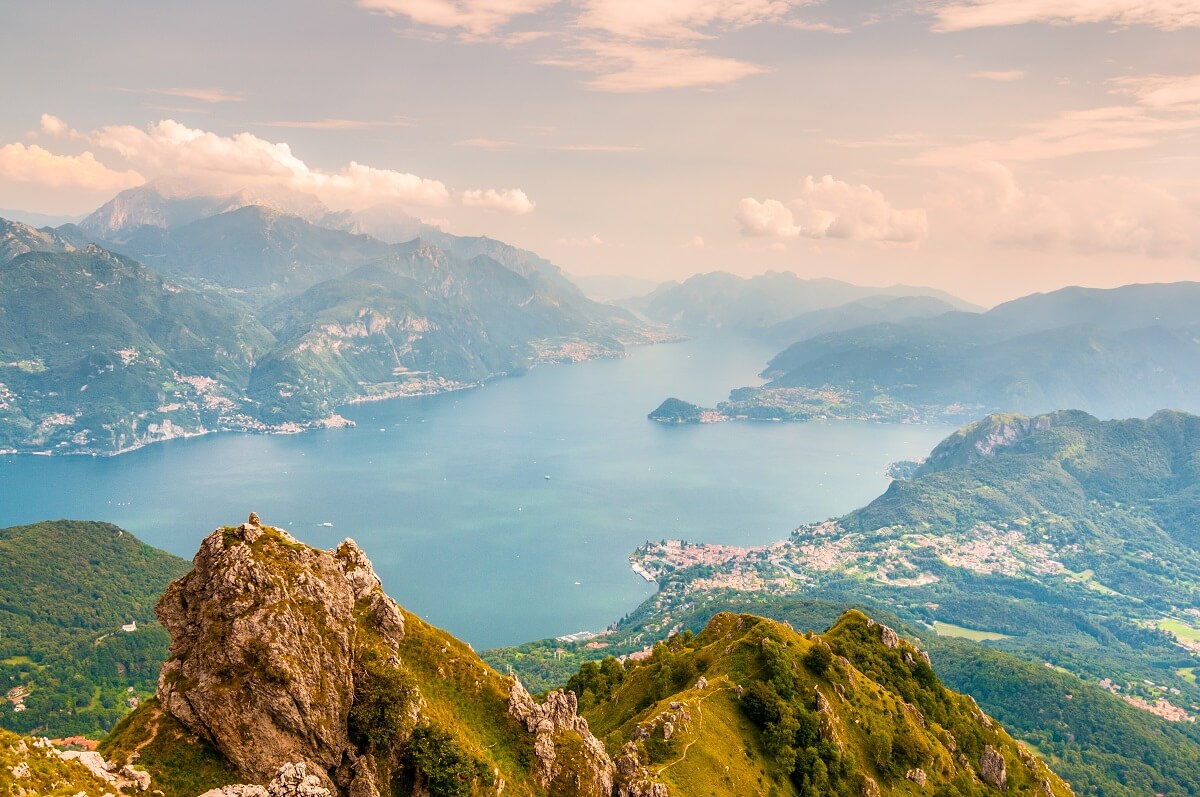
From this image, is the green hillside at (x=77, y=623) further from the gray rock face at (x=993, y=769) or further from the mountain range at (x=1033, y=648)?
the gray rock face at (x=993, y=769)

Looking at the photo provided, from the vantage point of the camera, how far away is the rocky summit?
92.4ft

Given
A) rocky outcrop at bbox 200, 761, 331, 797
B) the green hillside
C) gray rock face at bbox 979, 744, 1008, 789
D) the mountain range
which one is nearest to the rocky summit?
rocky outcrop at bbox 200, 761, 331, 797

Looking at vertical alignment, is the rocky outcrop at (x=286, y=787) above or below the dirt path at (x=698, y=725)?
above

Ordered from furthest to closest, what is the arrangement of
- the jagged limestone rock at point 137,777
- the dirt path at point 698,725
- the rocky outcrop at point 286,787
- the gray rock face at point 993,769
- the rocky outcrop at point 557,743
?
the gray rock face at point 993,769
the dirt path at point 698,725
the rocky outcrop at point 557,743
the rocky outcrop at point 286,787
the jagged limestone rock at point 137,777

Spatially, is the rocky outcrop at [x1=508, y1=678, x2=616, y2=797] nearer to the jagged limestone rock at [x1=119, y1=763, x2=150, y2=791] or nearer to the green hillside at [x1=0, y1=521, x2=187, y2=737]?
the jagged limestone rock at [x1=119, y1=763, x2=150, y2=791]

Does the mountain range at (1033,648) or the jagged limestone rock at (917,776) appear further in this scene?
the mountain range at (1033,648)

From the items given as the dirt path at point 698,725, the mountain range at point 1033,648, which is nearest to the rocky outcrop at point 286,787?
the dirt path at point 698,725

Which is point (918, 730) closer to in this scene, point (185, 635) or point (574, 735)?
point (574, 735)

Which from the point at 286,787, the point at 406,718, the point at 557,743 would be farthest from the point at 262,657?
the point at 557,743

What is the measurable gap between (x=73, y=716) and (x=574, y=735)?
9792 centimetres

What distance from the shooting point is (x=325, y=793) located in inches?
1069

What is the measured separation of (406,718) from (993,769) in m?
47.5

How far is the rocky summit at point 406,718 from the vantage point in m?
28.2

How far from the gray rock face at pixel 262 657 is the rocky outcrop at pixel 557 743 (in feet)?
27.9
